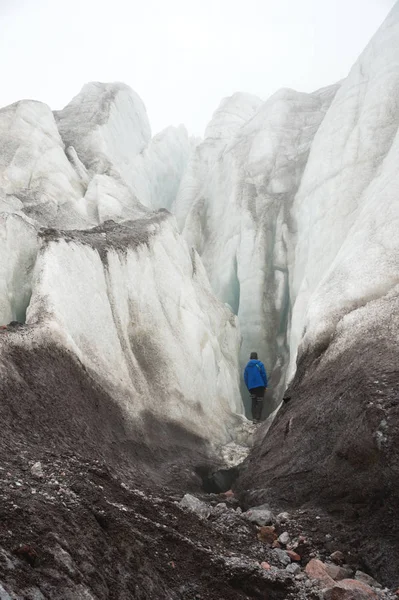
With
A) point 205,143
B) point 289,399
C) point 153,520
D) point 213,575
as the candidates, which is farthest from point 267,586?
point 205,143

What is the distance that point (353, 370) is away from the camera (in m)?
8.68

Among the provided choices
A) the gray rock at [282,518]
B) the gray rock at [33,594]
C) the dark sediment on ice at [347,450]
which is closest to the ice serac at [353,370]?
the dark sediment on ice at [347,450]

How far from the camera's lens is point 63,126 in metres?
26.5

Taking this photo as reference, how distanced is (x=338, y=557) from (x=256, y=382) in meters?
9.44

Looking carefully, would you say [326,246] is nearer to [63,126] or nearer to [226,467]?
[226,467]

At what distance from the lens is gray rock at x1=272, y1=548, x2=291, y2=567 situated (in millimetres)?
6359

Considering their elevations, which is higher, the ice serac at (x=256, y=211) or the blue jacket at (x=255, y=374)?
the ice serac at (x=256, y=211)

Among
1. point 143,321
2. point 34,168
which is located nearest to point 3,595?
point 143,321

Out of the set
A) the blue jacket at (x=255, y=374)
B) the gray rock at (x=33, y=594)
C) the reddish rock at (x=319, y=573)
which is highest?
the gray rock at (x=33, y=594)

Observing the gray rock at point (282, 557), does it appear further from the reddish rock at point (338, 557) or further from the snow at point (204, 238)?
the snow at point (204, 238)

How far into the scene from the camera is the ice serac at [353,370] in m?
6.92

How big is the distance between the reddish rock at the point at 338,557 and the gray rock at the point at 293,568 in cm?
62

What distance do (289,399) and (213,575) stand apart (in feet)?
19.6

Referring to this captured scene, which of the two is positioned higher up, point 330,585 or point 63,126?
point 63,126
